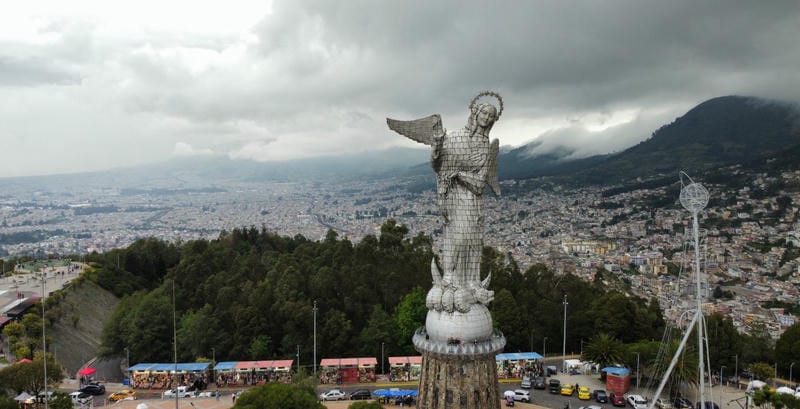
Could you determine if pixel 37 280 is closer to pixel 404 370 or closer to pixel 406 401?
pixel 404 370

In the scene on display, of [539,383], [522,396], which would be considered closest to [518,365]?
[539,383]

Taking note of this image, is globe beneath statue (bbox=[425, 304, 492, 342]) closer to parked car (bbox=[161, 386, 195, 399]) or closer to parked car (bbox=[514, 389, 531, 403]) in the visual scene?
parked car (bbox=[514, 389, 531, 403])

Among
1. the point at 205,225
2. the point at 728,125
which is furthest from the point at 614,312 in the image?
the point at 728,125

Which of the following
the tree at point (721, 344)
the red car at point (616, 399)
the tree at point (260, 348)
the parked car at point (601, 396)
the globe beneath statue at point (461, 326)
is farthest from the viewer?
the tree at point (260, 348)

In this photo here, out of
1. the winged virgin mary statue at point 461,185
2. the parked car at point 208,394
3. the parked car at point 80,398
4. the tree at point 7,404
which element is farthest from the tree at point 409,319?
the tree at point 7,404

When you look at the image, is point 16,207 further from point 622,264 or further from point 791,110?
point 791,110

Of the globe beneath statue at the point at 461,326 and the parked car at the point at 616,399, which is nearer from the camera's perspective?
the globe beneath statue at the point at 461,326

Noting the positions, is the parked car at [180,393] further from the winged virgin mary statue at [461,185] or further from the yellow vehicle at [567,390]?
the yellow vehicle at [567,390]
